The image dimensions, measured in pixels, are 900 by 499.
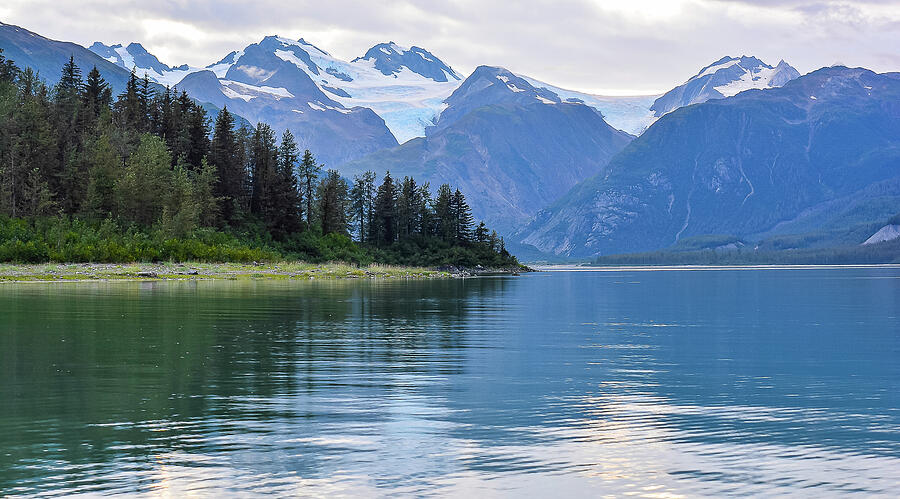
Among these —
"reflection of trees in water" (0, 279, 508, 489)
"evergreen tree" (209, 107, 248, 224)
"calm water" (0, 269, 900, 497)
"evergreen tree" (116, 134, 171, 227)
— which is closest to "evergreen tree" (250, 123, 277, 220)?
"evergreen tree" (209, 107, 248, 224)

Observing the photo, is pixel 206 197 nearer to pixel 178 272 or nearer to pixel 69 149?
pixel 69 149

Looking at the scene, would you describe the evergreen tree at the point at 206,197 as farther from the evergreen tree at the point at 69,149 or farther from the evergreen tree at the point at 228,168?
the evergreen tree at the point at 69,149

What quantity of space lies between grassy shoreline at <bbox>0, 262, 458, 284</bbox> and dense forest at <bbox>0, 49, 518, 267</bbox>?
4.67 metres

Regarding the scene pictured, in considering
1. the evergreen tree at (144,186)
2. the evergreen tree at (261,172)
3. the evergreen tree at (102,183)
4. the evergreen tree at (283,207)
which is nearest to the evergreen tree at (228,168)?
the evergreen tree at (261,172)

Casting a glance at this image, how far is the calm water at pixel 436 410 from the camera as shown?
17938mm

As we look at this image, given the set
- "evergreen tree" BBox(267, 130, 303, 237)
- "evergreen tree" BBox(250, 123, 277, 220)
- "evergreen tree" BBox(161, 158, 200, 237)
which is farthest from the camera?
"evergreen tree" BBox(250, 123, 277, 220)

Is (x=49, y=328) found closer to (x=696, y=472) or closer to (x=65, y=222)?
(x=696, y=472)

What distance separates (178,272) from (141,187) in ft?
97.1

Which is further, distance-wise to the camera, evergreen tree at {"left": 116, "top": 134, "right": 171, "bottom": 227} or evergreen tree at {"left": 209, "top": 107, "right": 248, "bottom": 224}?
evergreen tree at {"left": 209, "top": 107, "right": 248, "bottom": 224}

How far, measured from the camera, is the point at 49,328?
4462 cm

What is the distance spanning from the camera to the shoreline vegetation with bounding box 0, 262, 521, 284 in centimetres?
10534

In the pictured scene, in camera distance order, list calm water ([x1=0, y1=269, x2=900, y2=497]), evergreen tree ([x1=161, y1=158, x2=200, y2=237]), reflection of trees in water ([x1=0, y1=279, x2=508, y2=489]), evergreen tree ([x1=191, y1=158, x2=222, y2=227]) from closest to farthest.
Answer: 1. calm water ([x1=0, y1=269, x2=900, y2=497])
2. reflection of trees in water ([x1=0, y1=279, x2=508, y2=489])
3. evergreen tree ([x1=161, y1=158, x2=200, y2=237])
4. evergreen tree ([x1=191, y1=158, x2=222, y2=227])

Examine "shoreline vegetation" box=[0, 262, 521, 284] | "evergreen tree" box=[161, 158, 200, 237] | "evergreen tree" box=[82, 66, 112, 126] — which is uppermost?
"evergreen tree" box=[82, 66, 112, 126]

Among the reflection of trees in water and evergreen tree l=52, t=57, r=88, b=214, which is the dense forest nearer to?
evergreen tree l=52, t=57, r=88, b=214
